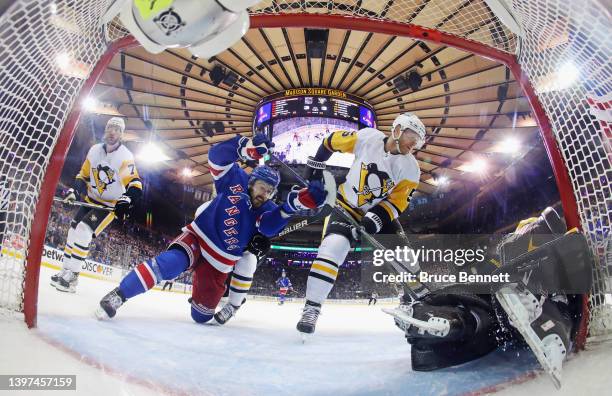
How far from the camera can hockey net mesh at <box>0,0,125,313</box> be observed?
1075 mm

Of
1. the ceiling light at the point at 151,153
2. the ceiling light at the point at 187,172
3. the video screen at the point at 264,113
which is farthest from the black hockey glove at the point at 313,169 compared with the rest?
the ceiling light at the point at 187,172

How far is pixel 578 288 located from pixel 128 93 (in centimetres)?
441

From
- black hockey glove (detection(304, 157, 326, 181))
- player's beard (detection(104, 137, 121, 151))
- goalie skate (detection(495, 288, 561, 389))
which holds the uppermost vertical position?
player's beard (detection(104, 137, 121, 151))

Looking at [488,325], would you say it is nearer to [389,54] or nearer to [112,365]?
[112,365]

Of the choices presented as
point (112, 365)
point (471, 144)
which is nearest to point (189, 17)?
point (112, 365)

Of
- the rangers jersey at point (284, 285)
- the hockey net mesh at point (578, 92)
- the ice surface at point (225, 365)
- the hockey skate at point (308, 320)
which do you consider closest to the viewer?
the ice surface at point (225, 365)

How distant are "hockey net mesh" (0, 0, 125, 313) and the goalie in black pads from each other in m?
1.19

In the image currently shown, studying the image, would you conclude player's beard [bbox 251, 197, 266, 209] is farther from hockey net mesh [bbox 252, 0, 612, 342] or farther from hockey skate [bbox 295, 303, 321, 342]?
hockey net mesh [bbox 252, 0, 612, 342]

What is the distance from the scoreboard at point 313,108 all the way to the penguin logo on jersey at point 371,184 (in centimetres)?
228

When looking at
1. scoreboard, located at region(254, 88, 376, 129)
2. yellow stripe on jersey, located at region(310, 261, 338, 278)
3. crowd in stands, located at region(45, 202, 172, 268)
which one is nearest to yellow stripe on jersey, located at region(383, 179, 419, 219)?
yellow stripe on jersey, located at region(310, 261, 338, 278)

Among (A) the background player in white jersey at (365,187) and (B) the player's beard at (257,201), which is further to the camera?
(B) the player's beard at (257,201)

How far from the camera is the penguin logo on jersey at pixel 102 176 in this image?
2.02 metres

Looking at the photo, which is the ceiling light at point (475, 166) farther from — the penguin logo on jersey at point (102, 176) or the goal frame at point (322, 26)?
the penguin logo on jersey at point (102, 176)

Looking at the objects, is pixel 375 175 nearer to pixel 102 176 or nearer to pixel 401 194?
pixel 401 194
